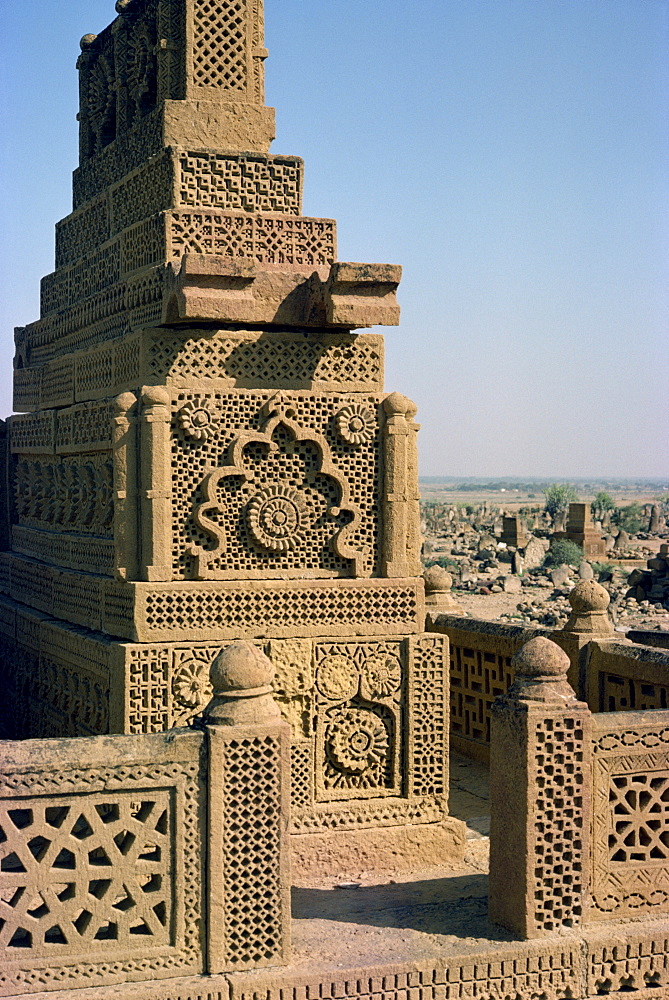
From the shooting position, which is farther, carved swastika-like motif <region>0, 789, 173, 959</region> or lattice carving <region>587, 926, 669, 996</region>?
lattice carving <region>587, 926, 669, 996</region>

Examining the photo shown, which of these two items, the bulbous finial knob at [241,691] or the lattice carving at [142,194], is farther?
the lattice carving at [142,194]

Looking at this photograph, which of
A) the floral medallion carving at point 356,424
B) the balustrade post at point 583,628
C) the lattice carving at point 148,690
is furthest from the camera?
the balustrade post at point 583,628

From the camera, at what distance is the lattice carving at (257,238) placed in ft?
24.1

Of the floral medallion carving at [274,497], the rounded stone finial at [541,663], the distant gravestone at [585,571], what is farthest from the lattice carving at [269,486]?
the distant gravestone at [585,571]

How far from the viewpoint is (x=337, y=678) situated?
7.37 metres

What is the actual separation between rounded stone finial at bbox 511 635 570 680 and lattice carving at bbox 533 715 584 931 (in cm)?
23

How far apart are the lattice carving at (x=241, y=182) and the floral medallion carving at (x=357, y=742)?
11.0 ft

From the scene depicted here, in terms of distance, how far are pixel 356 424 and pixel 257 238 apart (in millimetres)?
1379

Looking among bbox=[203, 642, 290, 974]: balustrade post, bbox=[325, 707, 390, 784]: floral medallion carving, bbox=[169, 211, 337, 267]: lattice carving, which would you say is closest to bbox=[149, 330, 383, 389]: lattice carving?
bbox=[169, 211, 337, 267]: lattice carving

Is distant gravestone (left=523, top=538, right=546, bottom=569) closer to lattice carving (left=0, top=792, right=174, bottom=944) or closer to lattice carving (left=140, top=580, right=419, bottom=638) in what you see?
lattice carving (left=140, top=580, right=419, bottom=638)

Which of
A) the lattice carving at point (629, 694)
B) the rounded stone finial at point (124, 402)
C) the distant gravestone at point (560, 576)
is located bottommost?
the distant gravestone at point (560, 576)

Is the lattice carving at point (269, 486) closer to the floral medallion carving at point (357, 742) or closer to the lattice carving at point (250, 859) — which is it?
the floral medallion carving at point (357, 742)

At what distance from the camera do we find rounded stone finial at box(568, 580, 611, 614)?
892 cm

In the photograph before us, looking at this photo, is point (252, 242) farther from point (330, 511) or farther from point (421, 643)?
point (421, 643)
